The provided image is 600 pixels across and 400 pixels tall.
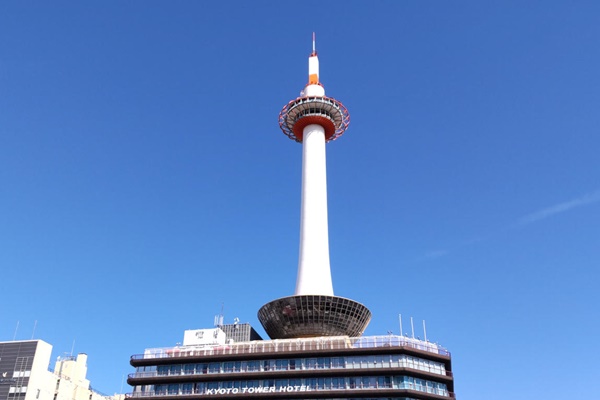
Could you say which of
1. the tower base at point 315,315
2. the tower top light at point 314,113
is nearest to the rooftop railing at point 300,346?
the tower base at point 315,315

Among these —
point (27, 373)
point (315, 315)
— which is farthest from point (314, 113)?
point (27, 373)

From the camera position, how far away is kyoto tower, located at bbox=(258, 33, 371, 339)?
357 ft

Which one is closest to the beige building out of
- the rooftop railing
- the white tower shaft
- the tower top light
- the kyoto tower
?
the rooftop railing

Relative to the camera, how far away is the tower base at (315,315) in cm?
10800

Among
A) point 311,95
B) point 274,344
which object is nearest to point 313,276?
point 274,344

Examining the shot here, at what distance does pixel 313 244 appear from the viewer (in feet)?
409

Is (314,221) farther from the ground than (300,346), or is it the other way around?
(314,221)

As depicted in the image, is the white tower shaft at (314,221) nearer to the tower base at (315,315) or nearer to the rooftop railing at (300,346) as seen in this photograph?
the tower base at (315,315)

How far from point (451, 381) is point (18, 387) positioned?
82.0 m

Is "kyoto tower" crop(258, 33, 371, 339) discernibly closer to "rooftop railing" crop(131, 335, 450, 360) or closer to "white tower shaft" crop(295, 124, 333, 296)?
"white tower shaft" crop(295, 124, 333, 296)

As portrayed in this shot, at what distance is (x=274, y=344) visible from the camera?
102 m

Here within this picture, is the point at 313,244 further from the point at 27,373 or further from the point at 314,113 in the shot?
the point at 27,373

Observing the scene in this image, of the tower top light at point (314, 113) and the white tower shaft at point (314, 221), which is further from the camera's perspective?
the tower top light at point (314, 113)

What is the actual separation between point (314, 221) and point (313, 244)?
5831mm
